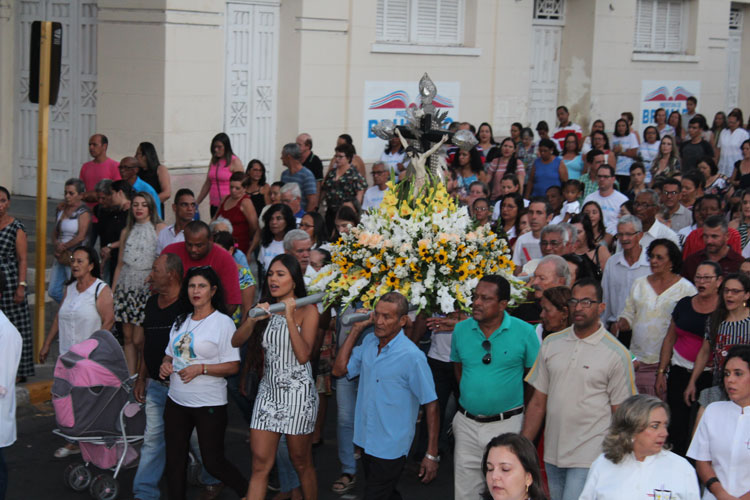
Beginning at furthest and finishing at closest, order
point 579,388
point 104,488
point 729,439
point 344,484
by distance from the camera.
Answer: point 344,484
point 104,488
point 579,388
point 729,439

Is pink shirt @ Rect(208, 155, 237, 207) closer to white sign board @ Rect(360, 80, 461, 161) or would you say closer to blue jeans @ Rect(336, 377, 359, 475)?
white sign board @ Rect(360, 80, 461, 161)

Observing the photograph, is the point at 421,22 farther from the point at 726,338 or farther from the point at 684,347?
the point at 726,338

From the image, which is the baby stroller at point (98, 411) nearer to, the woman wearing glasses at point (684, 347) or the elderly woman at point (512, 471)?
the woman wearing glasses at point (684, 347)

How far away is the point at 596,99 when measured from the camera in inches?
895

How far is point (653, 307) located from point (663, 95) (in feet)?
56.2

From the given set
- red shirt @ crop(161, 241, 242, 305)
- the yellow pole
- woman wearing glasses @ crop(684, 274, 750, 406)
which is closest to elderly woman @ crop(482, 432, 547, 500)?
woman wearing glasses @ crop(684, 274, 750, 406)

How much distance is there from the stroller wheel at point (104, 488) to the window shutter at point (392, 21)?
38.9ft

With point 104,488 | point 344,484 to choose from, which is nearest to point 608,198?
point 344,484

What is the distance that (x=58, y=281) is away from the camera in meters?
10.8

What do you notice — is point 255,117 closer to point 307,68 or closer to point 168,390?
point 307,68

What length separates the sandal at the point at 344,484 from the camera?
8062 mm

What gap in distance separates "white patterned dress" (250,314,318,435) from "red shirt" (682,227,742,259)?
3972 mm

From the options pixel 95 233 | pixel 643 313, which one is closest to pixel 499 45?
pixel 95 233

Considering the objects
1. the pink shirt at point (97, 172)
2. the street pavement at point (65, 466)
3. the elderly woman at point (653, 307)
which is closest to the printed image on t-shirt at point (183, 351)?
the street pavement at point (65, 466)
